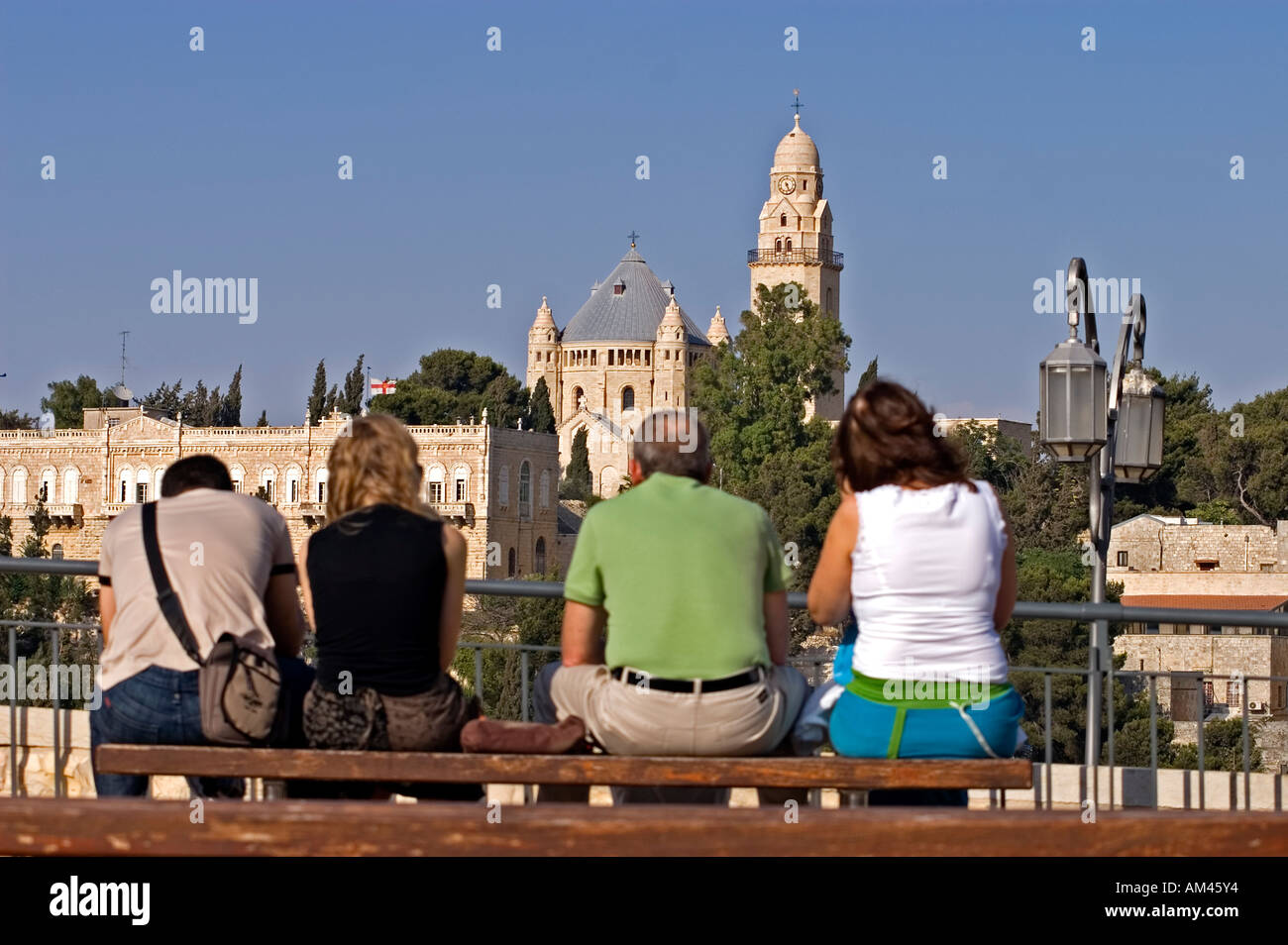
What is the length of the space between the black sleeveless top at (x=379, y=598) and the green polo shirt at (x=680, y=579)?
0.42 meters

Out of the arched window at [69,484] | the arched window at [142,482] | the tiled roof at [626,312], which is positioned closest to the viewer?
the arched window at [142,482]

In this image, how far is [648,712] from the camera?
207 inches

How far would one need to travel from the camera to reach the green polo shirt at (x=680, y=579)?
5.29 meters

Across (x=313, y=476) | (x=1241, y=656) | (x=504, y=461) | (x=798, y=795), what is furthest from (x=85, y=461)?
(x=798, y=795)

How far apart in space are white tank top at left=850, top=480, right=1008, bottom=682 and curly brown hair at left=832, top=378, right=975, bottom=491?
0.05m

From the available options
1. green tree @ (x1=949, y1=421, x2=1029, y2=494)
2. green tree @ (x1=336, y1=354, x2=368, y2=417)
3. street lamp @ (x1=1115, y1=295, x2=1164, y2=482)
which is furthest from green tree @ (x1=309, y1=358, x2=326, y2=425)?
street lamp @ (x1=1115, y1=295, x2=1164, y2=482)

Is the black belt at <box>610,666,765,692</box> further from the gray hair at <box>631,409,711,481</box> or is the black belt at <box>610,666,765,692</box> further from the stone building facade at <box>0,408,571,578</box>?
the stone building facade at <box>0,408,571,578</box>

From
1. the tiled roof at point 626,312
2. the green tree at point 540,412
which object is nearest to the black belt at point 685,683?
the green tree at point 540,412

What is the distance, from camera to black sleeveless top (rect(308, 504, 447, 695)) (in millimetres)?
5398

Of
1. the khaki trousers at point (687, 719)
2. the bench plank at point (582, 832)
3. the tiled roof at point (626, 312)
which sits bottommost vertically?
the bench plank at point (582, 832)

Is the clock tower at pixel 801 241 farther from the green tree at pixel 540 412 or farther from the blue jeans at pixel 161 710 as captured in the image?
the blue jeans at pixel 161 710

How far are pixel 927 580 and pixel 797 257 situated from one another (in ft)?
306

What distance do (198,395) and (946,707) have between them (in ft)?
369
